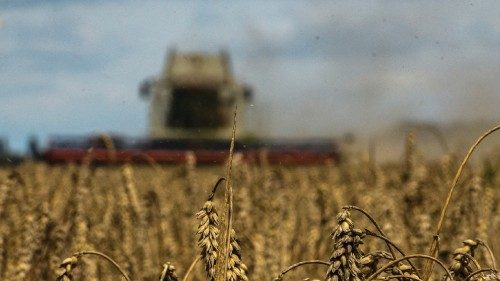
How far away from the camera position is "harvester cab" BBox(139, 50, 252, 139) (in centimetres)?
2695

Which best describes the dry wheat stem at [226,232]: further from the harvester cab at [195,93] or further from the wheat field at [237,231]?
the harvester cab at [195,93]

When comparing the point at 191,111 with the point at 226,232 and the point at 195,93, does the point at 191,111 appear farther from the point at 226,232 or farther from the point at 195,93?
the point at 226,232

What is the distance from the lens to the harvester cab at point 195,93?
2695 cm

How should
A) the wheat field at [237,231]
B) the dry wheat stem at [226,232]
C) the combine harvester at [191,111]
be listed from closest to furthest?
the dry wheat stem at [226,232], the wheat field at [237,231], the combine harvester at [191,111]

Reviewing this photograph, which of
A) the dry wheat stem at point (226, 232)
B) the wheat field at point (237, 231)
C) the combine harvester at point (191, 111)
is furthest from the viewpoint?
the combine harvester at point (191, 111)

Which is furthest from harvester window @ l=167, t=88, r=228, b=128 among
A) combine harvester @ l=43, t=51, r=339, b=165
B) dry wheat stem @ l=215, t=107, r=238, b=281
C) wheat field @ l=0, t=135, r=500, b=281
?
dry wheat stem @ l=215, t=107, r=238, b=281

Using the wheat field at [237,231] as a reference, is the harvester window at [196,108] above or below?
below

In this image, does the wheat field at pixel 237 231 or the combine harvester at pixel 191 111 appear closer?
the wheat field at pixel 237 231

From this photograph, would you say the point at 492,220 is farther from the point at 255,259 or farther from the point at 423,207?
the point at 255,259

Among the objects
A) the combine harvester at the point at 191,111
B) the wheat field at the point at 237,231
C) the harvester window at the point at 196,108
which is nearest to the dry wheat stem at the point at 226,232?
the wheat field at the point at 237,231

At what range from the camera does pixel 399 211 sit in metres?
4.65

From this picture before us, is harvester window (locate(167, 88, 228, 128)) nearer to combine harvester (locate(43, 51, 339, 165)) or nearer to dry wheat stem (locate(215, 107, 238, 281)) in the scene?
combine harvester (locate(43, 51, 339, 165))

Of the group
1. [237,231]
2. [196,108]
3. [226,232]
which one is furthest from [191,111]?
[226,232]

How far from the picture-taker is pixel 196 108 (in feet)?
91.2
